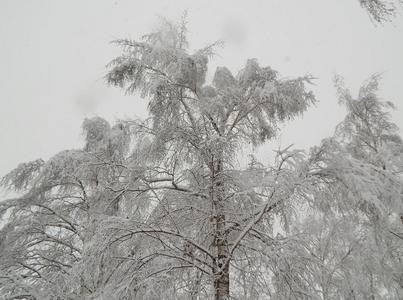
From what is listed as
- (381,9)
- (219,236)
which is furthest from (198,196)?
(381,9)

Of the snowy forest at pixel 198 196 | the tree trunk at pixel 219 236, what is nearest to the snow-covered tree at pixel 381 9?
the snowy forest at pixel 198 196

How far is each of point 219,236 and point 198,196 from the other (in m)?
0.77

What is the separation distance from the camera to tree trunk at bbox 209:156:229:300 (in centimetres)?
471

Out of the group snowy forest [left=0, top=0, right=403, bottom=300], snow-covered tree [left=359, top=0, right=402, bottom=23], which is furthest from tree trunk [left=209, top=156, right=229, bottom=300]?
snow-covered tree [left=359, top=0, right=402, bottom=23]

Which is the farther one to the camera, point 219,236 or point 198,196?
point 198,196

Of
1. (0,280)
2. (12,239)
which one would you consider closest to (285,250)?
(0,280)

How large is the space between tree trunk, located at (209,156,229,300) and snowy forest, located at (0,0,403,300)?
2 cm

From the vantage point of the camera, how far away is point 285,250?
412 centimetres

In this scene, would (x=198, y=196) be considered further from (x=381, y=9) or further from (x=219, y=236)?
(x=381, y=9)

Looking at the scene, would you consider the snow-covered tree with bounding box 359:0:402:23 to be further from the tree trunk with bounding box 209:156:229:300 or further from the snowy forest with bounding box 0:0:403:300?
the tree trunk with bounding box 209:156:229:300

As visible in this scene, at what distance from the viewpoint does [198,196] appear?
225 inches

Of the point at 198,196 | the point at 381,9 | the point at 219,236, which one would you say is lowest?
the point at 219,236

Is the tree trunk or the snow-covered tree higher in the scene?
the snow-covered tree

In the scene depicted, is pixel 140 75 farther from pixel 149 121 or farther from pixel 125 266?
pixel 125 266
